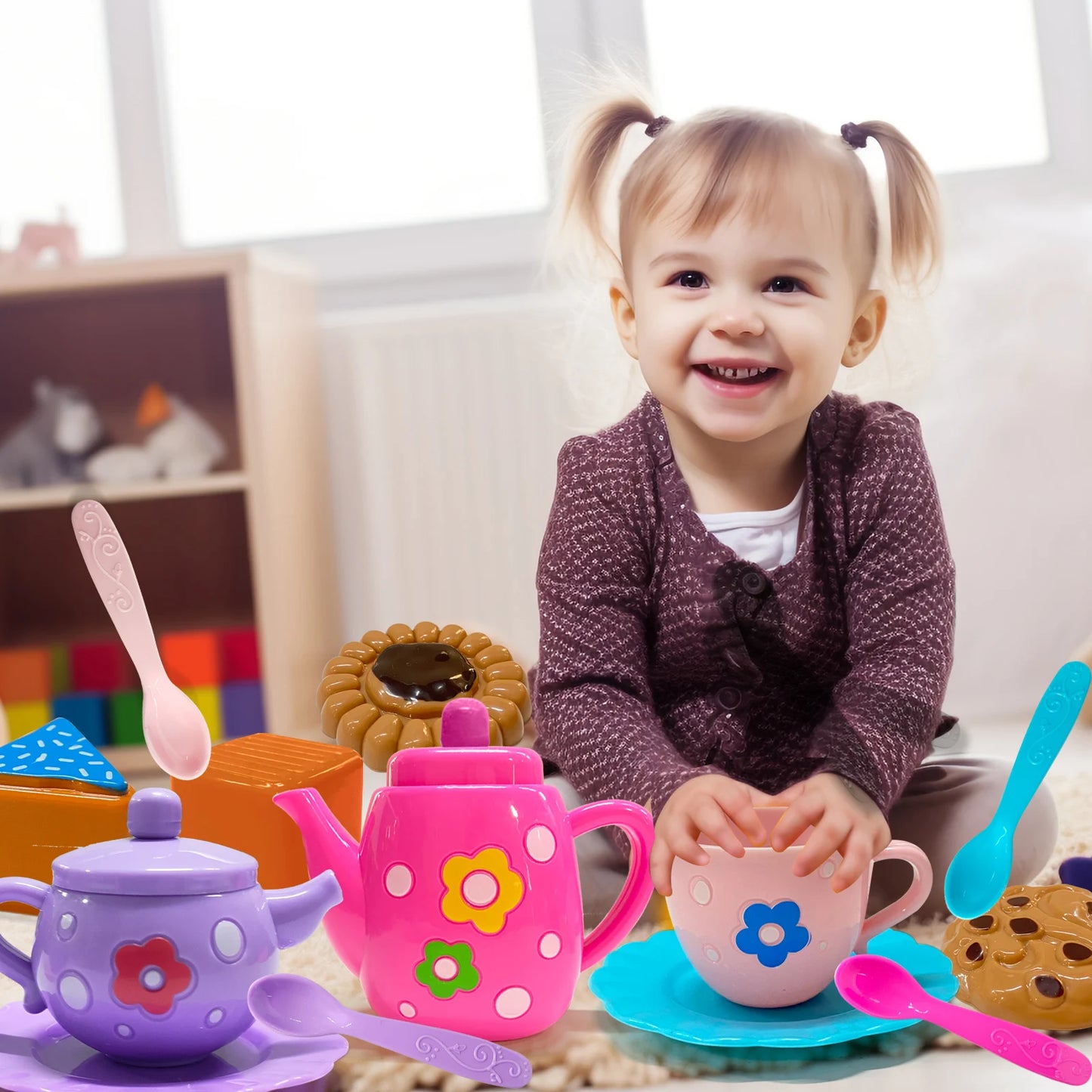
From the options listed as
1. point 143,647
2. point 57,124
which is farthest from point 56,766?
point 57,124

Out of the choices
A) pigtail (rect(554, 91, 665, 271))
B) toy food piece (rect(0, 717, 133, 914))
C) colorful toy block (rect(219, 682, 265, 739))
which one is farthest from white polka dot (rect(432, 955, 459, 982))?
colorful toy block (rect(219, 682, 265, 739))

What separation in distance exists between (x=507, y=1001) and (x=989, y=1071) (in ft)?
0.57

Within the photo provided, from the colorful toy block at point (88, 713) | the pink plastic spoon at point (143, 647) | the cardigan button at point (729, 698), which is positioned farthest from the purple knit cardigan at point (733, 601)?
the colorful toy block at point (88, 713)

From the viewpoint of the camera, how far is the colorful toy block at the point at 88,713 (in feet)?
5.48

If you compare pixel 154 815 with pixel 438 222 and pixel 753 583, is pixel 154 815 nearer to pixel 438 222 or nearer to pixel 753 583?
pixel 753 583

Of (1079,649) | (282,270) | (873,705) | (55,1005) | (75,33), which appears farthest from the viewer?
(75,33)

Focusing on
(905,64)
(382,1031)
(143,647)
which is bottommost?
(382,1031)

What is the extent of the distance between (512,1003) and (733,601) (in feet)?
0.95

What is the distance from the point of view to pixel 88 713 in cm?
167

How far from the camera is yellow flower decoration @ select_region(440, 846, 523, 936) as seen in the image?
1.57 feet

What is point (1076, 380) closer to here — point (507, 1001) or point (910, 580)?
point (910, 580)

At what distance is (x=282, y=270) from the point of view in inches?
69.3

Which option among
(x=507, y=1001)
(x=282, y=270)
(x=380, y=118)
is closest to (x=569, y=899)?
(x=507, y=1001)

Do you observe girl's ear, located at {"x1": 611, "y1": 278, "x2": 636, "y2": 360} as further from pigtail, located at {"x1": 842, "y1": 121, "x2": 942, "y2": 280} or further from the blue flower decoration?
the blue flower decoration
